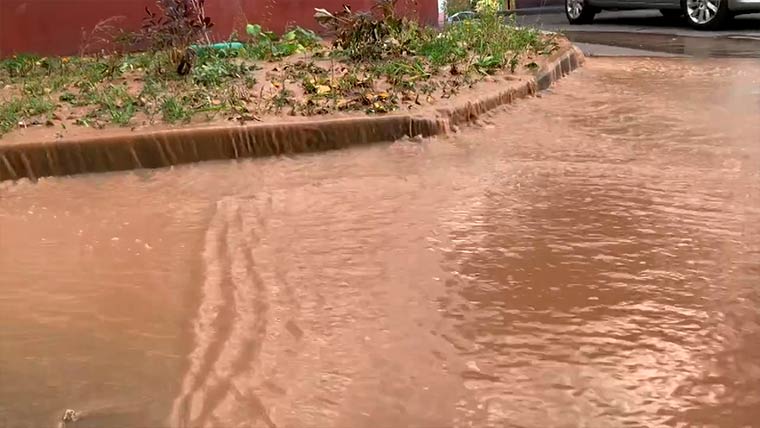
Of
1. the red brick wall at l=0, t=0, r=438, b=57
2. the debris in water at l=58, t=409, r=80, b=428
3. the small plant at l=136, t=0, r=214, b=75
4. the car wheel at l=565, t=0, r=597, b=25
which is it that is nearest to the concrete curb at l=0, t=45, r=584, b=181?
the small plant at l=136, t=0, r=214, b=75

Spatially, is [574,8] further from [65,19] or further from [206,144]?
[206,144]

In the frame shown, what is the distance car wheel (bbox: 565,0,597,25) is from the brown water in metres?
8.82

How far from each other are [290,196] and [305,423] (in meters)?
1.69

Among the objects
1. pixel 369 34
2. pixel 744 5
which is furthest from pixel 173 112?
pixel 744 5

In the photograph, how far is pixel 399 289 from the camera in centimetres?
232

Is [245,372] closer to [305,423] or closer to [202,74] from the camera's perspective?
[305,423]

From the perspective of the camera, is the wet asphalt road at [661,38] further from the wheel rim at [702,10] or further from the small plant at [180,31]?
the small plant at [180,31]

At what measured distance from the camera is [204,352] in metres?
1.99

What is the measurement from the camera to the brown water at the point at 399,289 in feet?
5.79

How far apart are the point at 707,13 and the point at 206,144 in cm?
748

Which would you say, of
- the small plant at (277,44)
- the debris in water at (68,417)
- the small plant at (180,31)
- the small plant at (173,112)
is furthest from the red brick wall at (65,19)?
the debris in water at (68,417)

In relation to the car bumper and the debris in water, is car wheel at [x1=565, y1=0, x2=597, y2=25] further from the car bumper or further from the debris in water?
the debris in water

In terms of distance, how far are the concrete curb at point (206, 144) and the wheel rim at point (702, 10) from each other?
630 cm

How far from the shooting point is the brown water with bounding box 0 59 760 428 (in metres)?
1.76
